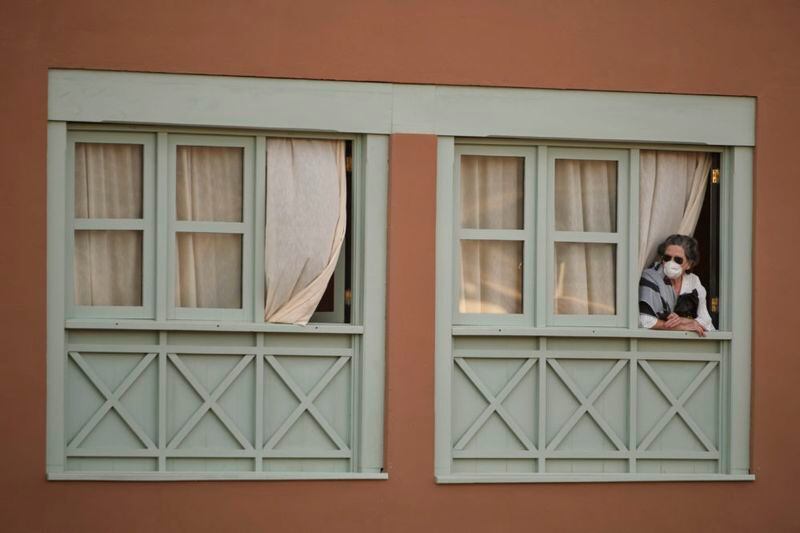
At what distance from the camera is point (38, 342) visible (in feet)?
28.6

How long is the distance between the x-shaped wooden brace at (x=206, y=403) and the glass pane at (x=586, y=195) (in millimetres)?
2705

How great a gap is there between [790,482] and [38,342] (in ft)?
18.5

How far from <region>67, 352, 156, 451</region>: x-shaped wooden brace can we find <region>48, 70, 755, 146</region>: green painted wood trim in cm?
173

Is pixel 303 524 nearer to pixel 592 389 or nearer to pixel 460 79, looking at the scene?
pixel 592 389

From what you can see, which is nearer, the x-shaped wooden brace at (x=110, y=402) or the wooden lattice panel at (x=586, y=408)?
the x-shaped wooden brace at (x=110, y=402)

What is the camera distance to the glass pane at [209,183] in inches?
359

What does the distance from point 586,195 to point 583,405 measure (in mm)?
1592

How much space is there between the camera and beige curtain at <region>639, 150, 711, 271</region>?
9664 millimetres

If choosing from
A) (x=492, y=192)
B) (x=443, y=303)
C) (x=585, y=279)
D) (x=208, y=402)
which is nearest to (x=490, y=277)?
(x=443, y=303)

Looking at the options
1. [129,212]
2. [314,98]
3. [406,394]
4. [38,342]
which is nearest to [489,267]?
[406,394]

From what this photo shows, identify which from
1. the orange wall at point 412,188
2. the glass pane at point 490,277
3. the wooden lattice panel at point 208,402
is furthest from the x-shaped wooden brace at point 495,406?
the wooden lattice panel at point 208,402

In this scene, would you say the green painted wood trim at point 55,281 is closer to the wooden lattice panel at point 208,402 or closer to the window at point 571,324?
the wooden lattice panel at point 208,402

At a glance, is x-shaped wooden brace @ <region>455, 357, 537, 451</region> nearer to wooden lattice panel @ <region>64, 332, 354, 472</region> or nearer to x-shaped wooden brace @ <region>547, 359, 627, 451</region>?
x-shaped wooden brace @ <region>547, 359, 627, 451</region>

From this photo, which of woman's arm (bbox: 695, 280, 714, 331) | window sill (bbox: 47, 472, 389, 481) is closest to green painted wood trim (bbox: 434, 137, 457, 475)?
window sill (bbox: 47, 472, 389, 481)
